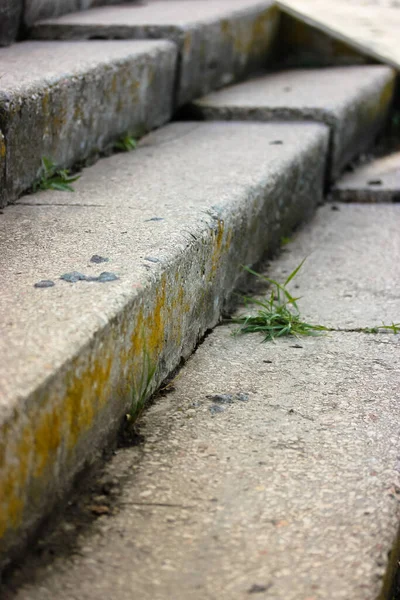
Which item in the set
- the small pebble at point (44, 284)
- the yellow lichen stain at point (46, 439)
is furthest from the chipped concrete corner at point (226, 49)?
the yellow lichen stain at point (46, 439)

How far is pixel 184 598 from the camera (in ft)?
3.15

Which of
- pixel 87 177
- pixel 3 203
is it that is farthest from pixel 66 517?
pixel 87 177

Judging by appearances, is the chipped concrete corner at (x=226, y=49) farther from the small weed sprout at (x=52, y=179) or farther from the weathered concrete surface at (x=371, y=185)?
the small weed sprout at (x=52, y=179)

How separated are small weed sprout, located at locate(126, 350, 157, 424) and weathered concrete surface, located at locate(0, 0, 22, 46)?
1.59m

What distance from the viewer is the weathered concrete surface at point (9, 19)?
2.54m

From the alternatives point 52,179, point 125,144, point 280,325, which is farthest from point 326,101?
point 280,325

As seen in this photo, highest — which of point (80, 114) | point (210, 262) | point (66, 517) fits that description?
point (80, 114)

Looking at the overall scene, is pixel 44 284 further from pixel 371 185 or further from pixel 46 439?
pixel 371 185

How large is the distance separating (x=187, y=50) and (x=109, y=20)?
0.31m

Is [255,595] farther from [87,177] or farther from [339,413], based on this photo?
[87,177]

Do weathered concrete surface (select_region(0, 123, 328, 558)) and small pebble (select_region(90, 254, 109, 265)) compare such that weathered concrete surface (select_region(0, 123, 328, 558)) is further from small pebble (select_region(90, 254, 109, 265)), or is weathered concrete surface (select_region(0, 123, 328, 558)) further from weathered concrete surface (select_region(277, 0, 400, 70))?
weathered concrete surface (select_region(277, 0, 400, 70))

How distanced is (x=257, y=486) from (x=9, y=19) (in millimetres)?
1968

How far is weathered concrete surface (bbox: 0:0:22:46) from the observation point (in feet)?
8.33

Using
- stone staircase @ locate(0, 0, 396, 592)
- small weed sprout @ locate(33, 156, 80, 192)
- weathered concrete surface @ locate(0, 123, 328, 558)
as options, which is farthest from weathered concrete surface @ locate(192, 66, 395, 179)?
small weed sprout @ locate(33, 156, 80, 192)
